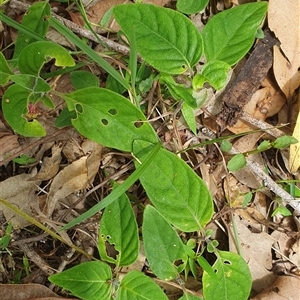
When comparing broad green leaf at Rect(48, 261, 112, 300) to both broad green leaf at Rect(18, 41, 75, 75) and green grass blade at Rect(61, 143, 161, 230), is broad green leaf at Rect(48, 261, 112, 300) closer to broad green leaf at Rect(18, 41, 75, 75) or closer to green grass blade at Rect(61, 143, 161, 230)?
green grass blade at Rect(61, 143, 161, 230)

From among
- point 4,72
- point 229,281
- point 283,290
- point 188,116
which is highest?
point 4,72

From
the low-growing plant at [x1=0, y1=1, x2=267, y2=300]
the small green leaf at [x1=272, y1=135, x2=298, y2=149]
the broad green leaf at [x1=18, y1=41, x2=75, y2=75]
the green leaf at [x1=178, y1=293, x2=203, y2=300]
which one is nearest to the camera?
the broad green leaf at [x1=18, y1=41, x2=75, y2=75]

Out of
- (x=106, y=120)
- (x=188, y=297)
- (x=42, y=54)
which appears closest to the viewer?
(x=42, y=54)

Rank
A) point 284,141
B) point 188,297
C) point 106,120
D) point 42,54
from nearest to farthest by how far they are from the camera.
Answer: point 42,54, point 106,120, point 188,297, point 284,141

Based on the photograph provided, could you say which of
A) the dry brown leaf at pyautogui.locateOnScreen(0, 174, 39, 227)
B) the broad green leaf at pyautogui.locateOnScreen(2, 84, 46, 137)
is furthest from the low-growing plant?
the dry brown leaf at pyautogui.locateOnScreen(0, 174, 39, 227)

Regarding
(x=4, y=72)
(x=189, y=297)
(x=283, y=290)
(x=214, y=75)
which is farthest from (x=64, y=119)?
(x=283, y=290)

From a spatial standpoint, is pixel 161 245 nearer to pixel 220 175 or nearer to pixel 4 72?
pixel 220 175

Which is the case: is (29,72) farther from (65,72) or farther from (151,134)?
(151,134)
